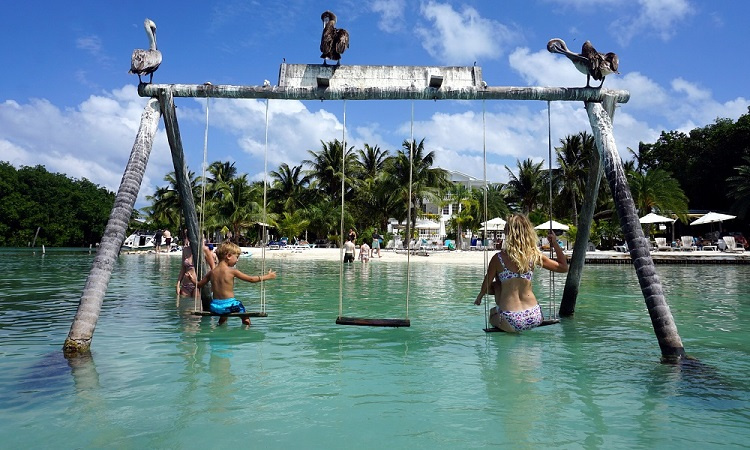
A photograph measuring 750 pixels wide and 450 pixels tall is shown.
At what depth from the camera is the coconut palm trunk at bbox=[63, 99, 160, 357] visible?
23.3 feet

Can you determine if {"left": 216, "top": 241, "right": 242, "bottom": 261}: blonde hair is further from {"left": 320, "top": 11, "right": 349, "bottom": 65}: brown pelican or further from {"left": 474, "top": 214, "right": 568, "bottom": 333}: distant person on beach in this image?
{"left": 474, "top": 214, "right": 568, "bottom": 333}: distant person on beach

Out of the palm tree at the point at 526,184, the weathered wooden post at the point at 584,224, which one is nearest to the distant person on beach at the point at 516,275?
the weathered wooden post at the point at 584,224

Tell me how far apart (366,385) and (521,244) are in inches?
105

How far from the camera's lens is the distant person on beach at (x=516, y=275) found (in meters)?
7.06

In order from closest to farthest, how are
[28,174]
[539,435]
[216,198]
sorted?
[539,435], [216,198], [28,174]

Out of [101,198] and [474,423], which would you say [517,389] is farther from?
[101,198]

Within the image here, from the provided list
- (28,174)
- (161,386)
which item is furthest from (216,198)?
(161,386)

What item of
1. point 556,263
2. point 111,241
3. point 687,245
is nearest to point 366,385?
point 556,263

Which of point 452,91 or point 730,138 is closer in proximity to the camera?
point 452,91

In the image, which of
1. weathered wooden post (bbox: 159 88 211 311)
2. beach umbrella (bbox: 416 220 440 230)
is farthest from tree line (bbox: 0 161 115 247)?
weathered wooden post (bbox: 159 88 211 311)

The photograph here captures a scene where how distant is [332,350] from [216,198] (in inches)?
2107

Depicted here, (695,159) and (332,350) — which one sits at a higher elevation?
(695,159)

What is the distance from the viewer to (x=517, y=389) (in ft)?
18.9

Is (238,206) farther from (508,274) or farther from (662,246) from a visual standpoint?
(508,274)
